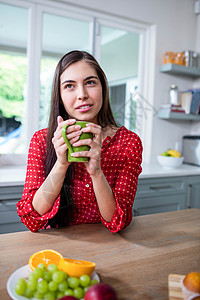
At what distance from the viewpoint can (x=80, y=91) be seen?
3.41 ft

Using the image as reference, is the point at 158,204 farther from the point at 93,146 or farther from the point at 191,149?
the point at 93,146

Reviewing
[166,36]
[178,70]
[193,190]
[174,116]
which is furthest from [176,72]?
[193,190]

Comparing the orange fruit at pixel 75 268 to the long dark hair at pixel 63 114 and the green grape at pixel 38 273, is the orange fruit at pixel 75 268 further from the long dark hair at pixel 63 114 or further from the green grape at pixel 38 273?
the long dark hair at pixel 63 114

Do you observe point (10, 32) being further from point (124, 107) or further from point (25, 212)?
point (25, 212)

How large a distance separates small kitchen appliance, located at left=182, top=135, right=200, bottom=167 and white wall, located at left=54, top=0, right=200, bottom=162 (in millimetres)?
147

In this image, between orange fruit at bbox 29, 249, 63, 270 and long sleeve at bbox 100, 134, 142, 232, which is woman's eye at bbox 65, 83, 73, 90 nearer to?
long sleeve at bbox 100, 134, 142, 232

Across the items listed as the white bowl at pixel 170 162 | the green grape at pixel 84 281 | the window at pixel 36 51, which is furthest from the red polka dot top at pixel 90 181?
the white bowl at pixel 170 162

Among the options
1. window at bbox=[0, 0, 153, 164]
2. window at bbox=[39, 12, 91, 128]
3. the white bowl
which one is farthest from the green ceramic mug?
the white bowl

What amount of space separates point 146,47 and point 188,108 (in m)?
0.82

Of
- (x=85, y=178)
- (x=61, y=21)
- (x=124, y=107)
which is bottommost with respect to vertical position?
(x=85, y=178)

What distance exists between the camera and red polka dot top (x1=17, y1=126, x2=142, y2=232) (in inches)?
40.9

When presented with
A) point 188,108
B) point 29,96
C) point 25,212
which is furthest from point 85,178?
point 188,108

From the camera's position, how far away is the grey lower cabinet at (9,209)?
1.85 m

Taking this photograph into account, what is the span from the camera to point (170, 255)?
2.81 feet
